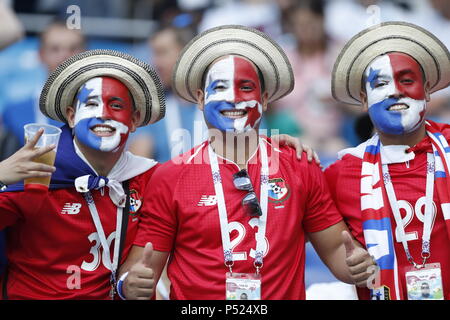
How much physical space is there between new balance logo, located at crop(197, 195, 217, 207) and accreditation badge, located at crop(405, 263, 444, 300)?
1.11 meters

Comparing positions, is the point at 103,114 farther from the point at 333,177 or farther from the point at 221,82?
the point at 333,177

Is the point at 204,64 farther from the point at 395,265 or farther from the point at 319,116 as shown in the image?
the point at 319,116

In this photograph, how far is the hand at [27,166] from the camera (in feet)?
11.8

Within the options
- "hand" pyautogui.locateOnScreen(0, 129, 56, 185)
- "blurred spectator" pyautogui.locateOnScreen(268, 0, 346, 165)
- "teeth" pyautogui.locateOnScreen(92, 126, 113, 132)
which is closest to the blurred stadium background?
"blurred spectator" pyautogui.locateOnScreen(268, 0, 346, 165)

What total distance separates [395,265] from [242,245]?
84 centimetres

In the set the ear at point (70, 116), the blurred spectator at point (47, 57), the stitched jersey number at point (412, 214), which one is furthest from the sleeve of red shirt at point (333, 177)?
the blurred spectator at point (47, 57)

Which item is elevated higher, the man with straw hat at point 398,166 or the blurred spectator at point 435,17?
the blurred spectator at point 435,17

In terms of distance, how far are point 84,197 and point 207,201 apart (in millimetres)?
705

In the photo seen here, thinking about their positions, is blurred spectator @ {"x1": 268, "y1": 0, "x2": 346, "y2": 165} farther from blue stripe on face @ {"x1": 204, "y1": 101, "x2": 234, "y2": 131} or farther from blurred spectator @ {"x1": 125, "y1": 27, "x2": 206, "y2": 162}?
blue stripe on face @ {"x1": 204, "y1": 101, "x2": 234, "y2": 131}

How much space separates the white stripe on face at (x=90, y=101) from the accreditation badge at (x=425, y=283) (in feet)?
6.36

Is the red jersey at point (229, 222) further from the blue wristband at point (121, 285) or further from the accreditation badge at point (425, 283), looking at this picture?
the accreditation badge at point (425, 283)

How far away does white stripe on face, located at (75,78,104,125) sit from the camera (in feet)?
13.1

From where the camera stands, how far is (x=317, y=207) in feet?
12.9

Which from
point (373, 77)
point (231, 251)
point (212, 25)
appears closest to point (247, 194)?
point (231, 251)
